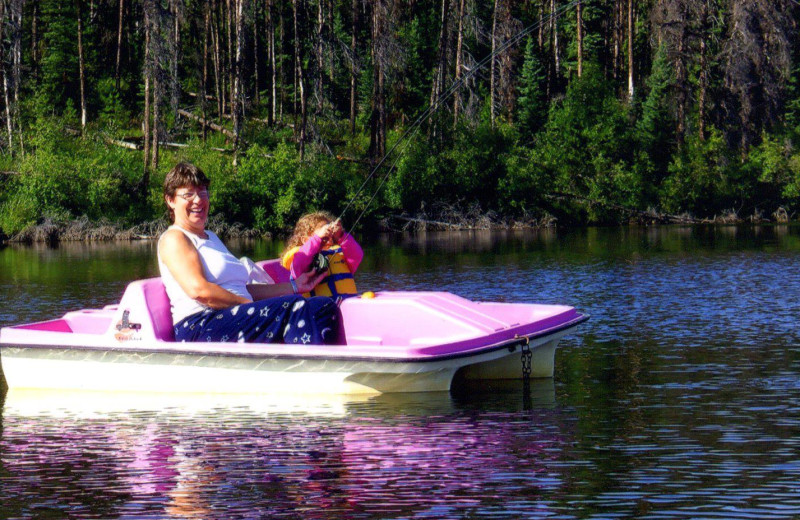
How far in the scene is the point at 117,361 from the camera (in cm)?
1084

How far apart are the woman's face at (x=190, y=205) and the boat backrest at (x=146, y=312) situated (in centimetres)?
93

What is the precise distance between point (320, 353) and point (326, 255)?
1.50m

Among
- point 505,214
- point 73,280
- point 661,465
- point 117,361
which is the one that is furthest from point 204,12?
point 661,465

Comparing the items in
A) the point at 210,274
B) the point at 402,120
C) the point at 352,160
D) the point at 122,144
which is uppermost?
the point at 402,120

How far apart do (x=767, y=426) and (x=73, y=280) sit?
17.3 metres

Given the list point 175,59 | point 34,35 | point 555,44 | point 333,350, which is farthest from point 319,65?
point 333,350

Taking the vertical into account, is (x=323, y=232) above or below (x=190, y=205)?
below

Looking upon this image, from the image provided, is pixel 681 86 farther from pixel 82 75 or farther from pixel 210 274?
pixel 210 274

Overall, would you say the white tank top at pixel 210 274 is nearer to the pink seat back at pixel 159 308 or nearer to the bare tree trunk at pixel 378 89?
the pink seat back at pixel 159 308

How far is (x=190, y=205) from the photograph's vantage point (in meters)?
9.62

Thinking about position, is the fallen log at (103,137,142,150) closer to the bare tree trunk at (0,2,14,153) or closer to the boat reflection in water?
the bare tree trunk at (0,2,14,153)

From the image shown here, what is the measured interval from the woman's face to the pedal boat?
1.02 metres

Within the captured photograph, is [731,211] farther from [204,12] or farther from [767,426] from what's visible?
[767,426]

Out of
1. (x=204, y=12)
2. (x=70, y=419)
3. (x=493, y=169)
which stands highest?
(x=204, y=12)
